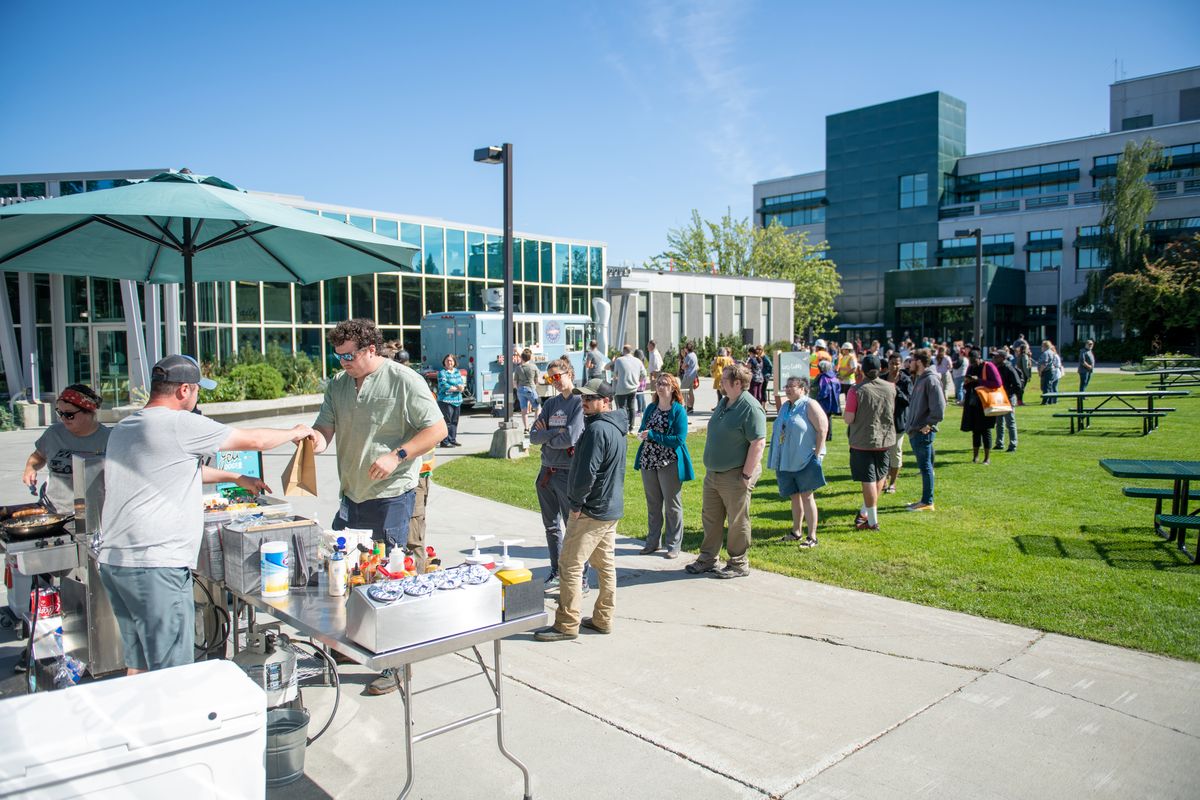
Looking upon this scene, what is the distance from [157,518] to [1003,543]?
7518mm

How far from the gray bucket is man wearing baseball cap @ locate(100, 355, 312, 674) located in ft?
1.67

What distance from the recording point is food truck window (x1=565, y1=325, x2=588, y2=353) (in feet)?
85.3

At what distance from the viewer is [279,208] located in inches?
224

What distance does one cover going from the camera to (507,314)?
528 inches

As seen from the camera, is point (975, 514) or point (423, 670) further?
point (975, 514)

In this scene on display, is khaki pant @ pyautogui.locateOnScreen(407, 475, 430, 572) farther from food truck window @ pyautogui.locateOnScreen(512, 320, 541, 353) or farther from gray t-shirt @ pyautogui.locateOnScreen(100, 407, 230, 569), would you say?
food truck window @ pyautogui.locateOnScreen(512, 320, 541, 353)

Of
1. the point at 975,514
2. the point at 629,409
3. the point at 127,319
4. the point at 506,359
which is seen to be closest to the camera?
the point at 975,514

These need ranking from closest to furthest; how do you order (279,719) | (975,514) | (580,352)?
(279,719) < (975,514) < (580,352)

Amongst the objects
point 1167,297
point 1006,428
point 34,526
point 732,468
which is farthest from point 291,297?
point 1167,297

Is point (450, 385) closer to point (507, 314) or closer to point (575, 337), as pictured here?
point (507, 314)

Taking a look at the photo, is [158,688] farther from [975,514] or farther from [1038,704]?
[975,514]

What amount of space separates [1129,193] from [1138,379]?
31.4 metres

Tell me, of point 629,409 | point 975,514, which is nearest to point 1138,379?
point 629,409

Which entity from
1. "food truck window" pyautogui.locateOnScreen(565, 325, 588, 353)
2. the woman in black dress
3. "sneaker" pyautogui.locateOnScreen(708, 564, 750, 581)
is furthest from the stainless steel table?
"food truck window" pyautogui.locateOnScreen(565, 325, 588, 353)
